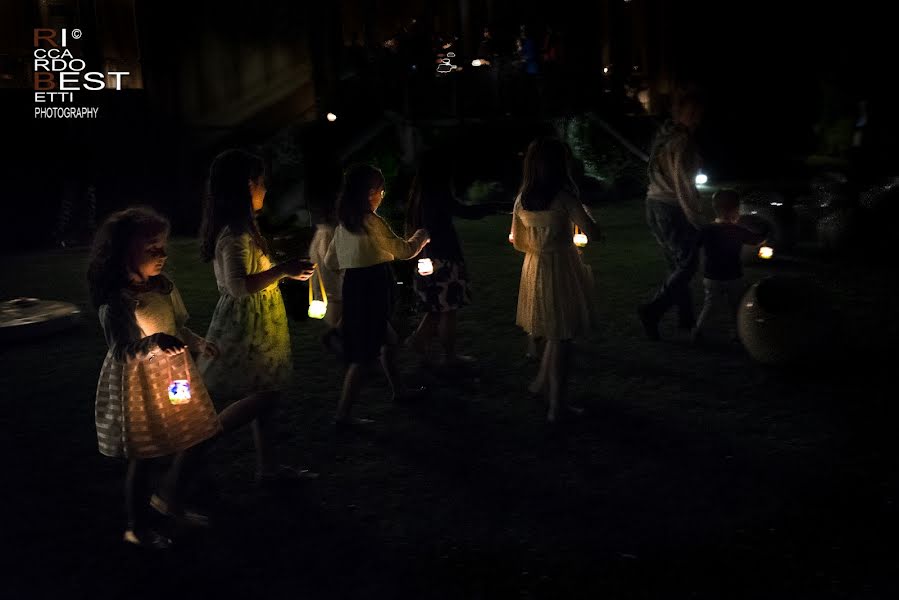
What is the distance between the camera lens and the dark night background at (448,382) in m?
4.34

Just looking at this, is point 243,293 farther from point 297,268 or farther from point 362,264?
point 362,264

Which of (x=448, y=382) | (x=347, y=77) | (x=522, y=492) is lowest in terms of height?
(x=522, y=492)

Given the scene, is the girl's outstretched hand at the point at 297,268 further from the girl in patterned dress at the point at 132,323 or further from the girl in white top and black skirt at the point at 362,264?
the girl in white top and black skirt at the point at 362,264

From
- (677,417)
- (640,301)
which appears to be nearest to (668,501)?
(677,417)

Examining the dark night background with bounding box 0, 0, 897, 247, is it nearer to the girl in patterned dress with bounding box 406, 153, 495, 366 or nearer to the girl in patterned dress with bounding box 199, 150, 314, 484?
the girl in patterned dress with bounding box 406, 153, 495, 366

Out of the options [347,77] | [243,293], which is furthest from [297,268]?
[347,77]

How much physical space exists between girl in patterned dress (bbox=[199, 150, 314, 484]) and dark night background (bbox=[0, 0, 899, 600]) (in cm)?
63

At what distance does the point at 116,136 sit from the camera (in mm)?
17531

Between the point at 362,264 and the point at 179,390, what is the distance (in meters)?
2.07

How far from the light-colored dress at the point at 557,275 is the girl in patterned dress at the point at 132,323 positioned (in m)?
2.45

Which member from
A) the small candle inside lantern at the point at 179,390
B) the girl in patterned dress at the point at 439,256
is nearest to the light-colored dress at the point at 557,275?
the girl in patterned dress at the point at 439,256

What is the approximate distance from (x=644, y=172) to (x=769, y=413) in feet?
50.6

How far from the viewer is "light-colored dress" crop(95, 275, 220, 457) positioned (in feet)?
13.9

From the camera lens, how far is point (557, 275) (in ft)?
20.4
